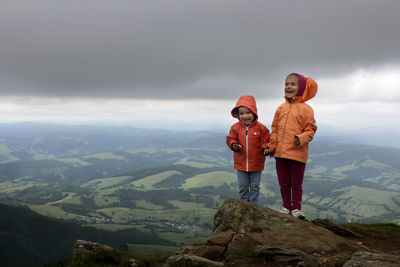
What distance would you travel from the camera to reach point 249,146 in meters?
12.7

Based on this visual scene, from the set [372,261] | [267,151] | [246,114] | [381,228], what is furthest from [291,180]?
[381,228]

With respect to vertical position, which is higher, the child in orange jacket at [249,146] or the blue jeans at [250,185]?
the child in orange jacket at [249,146]

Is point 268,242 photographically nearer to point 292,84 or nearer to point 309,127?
point 309,127

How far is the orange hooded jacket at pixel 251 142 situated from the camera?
1255 cm

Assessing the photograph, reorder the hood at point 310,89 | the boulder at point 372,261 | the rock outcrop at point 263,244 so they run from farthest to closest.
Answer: the hood at point 310,89
the rock outcrop at point 263,244
the boulder at point 372,261

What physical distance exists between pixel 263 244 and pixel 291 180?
11.3ft

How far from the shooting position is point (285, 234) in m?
9.87

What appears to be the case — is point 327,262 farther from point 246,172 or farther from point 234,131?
point 234,131

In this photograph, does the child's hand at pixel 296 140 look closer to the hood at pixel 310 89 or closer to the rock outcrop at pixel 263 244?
the hood at pixel 310 89

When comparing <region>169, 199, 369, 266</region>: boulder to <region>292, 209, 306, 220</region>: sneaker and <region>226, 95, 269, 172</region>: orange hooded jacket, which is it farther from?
<region>226, 95, 269, 172</region>: orange hooded jacket

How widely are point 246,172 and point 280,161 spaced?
1668mm

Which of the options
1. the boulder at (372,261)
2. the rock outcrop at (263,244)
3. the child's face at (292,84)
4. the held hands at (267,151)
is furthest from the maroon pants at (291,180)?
the boulder at (372,261)

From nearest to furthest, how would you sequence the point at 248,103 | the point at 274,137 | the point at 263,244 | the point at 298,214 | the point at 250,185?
1. the point at 263,244
2. the point at 298,214
3. the point at 274,137
4. the point at 248,103
5. the point at 250,185

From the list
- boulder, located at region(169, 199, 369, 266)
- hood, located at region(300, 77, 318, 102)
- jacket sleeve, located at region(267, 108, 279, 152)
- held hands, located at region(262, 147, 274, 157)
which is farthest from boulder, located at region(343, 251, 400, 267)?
hood, located at region(300, 77, 318, 102)
